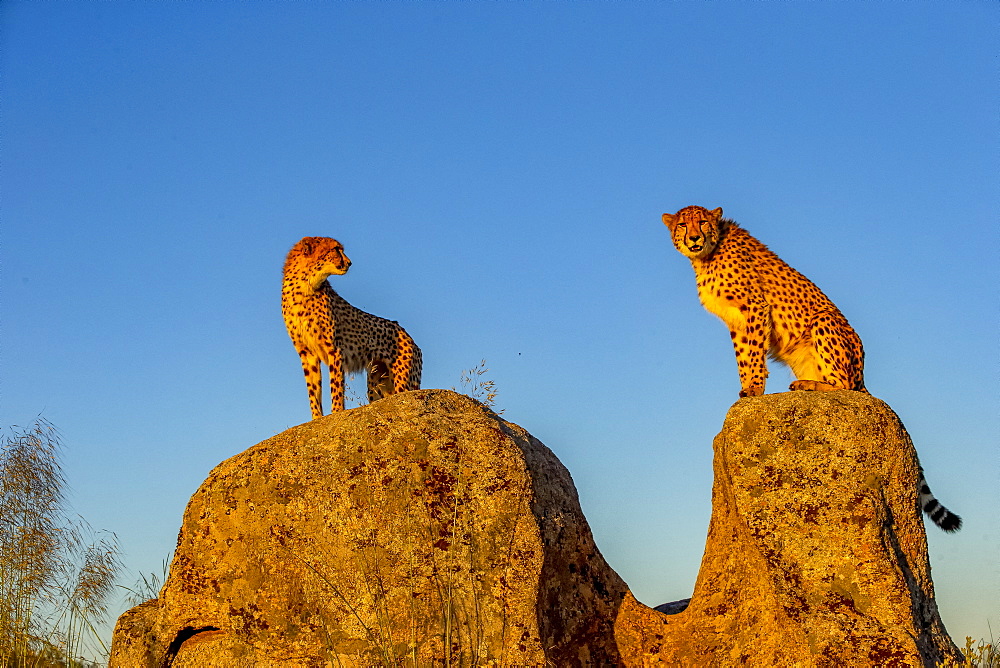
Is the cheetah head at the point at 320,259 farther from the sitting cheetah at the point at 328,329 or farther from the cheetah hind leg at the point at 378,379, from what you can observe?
the cheetah hind leg at the point at 378,379

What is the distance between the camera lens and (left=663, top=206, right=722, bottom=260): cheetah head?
655 centimetres

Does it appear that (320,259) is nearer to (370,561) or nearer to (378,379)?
(378,379)

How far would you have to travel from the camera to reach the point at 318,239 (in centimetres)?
760

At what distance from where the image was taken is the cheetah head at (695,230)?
258 inches

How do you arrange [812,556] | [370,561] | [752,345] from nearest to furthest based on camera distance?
[370,561] < [812,556] < [752,345]

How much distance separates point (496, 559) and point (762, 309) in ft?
8.70

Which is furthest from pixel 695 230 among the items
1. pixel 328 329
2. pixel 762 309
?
pixel 328 329

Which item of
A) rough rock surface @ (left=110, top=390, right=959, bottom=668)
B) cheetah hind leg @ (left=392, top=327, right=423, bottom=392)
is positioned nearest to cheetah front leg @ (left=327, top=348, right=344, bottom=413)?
cheetah hind leg @ (left=392, top=327, right=423, bottom=392)

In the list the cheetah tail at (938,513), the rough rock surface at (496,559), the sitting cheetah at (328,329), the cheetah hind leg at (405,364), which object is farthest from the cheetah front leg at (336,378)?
the cheetah tail at (938,513)

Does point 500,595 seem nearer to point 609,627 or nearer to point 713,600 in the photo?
point 609,627

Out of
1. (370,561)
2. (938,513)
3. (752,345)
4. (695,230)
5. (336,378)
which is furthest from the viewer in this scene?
(336,378)

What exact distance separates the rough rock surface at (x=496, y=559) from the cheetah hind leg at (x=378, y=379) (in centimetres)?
291

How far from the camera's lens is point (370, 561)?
4359 millimetres

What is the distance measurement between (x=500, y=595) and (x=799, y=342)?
277 centimetres
